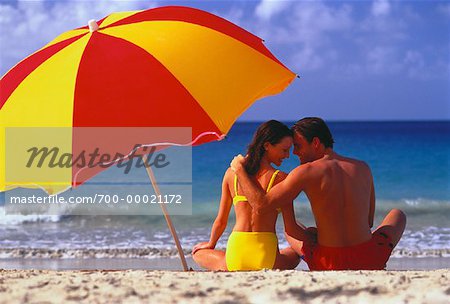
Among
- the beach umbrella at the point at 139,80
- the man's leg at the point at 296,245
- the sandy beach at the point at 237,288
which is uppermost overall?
the beach umbrella at the point at 139,80

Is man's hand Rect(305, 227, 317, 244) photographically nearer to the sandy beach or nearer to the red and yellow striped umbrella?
the sandy beach

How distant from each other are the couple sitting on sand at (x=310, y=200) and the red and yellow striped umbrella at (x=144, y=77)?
354 mm

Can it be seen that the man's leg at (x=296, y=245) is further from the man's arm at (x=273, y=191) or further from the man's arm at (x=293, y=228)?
the man's arm at (x=273, y=191)

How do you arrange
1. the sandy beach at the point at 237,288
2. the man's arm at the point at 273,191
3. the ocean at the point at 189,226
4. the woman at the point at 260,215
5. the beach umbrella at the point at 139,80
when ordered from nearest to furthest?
the sandy beach at the point at 237,288 < the beach umbrella at the point at 139,80 < the man's arm at the point at 273,191 < the woman at the point at 260,215 < the ocean at the point at 189,226

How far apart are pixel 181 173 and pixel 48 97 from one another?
20856 millimetres

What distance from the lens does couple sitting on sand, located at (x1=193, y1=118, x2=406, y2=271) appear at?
14.9 ft

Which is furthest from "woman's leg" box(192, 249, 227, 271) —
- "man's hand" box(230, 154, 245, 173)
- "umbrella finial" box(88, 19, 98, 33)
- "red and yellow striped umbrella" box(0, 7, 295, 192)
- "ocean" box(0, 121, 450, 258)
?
"ocean" box(0, 121, 450, 258)

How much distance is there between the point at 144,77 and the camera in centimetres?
421

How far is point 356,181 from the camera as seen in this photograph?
466cm

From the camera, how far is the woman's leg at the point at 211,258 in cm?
488

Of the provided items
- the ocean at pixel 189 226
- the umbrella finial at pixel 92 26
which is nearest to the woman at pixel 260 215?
the umbrella finial at pixel 92 26

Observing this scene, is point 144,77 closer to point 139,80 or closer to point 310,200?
point 139,80

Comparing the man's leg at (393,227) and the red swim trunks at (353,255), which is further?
the man's leg at (393,227)

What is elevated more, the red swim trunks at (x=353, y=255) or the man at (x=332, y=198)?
the man at (x=332, y=198)
